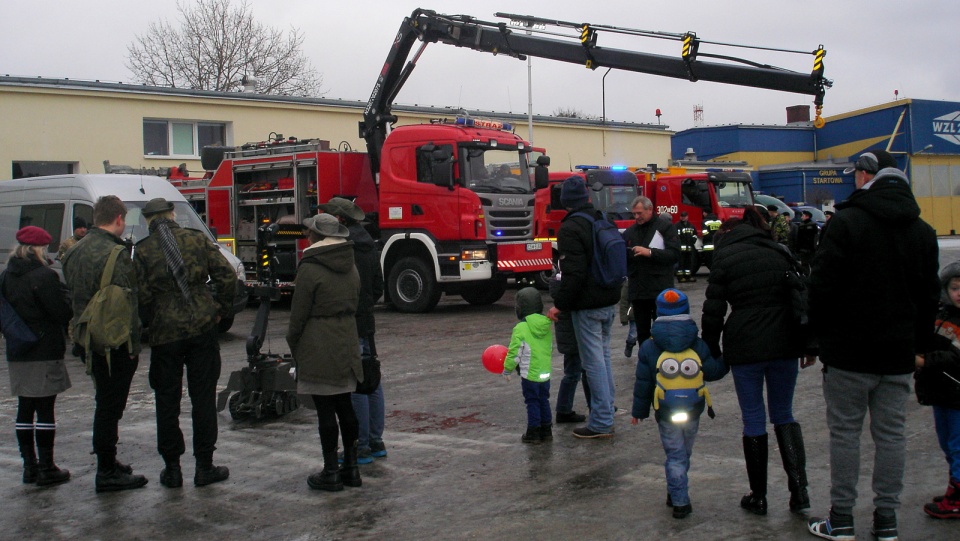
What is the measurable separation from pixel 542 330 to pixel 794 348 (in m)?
2.22

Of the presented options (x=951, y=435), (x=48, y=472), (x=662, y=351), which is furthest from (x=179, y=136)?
(x=951, y=435)

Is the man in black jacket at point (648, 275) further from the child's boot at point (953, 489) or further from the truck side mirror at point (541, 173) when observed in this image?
the truck side mirror at point (541, 173)

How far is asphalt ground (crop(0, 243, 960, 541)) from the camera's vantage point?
4836mm

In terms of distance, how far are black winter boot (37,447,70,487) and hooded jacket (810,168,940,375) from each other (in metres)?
4.92

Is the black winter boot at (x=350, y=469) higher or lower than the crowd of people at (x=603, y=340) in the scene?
lower

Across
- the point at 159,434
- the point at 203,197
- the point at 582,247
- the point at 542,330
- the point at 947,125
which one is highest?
the point at 947,125

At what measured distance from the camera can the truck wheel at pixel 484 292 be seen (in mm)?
16922

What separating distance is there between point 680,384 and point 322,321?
2.21 metres

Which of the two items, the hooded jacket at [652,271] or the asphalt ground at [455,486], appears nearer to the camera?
the asphalt ground at [455,486]

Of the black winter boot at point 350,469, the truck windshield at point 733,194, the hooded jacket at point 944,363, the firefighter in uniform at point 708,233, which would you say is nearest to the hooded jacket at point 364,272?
the black winter boot at point 350,469

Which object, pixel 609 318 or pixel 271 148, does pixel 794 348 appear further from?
pixel 271 148

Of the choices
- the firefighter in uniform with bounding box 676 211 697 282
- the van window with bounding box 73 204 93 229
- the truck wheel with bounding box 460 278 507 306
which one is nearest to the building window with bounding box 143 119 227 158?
the van window with bounding box 73 204 93 229

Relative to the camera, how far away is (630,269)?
27.4 ft

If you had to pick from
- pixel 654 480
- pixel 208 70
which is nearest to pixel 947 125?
pixel 208 70
